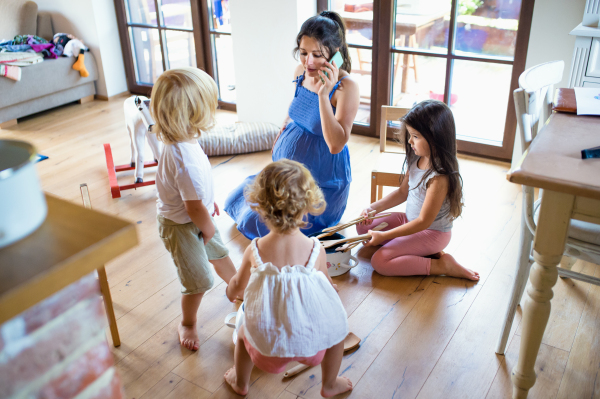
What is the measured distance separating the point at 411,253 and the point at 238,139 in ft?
5.43

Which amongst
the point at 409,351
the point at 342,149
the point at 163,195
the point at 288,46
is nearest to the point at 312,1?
the point at 288,46

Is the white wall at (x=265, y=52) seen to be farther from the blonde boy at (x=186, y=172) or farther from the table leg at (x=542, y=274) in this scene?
the table leg at (x=542, y=274)

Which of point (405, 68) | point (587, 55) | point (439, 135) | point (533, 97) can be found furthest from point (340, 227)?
point (405, 68)

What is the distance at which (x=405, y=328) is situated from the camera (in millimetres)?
1848

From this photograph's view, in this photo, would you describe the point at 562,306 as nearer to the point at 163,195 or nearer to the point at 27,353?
the point at 163,195

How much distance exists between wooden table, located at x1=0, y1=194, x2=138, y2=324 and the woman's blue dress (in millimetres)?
1735

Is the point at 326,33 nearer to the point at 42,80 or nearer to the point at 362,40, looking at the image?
the point at 362,40

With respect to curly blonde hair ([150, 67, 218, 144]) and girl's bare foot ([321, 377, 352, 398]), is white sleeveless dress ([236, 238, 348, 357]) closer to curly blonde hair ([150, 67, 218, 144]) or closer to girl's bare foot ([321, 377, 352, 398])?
girl's bare foot ([321, 377, 352, 398])

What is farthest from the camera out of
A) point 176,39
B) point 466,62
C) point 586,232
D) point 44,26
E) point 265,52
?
point 44,26

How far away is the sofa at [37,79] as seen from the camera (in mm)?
3812

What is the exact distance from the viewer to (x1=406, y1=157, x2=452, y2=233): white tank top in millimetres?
2055

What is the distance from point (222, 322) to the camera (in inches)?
75.3

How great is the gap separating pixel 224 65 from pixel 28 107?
61.2 inches

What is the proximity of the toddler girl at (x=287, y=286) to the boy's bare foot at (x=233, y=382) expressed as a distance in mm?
225
